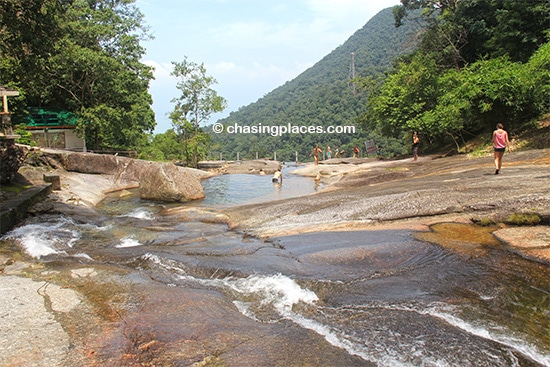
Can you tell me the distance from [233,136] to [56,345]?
10694 centimetres

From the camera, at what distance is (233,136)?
110000mm

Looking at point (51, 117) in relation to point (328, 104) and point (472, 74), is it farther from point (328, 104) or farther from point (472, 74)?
point (328, 104)

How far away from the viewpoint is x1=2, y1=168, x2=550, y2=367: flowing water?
459 cm

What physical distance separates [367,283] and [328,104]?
92.1 meters

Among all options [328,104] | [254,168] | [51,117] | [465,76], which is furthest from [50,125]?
[328,104]

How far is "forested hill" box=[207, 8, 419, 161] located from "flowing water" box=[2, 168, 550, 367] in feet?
117

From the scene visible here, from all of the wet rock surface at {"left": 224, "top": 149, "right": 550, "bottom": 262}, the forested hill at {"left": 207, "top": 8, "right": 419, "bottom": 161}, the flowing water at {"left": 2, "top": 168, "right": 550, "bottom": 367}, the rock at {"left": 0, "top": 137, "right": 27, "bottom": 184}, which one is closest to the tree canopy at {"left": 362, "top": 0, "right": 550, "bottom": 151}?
the forested hill at {"left": 207, "top": 8, "right": 419, "bottom": 161}

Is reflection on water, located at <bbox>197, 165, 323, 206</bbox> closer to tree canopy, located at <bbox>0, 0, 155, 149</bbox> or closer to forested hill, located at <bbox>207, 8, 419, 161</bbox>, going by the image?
tree canopy, located at <bbox>0, 0, 155, 149</bbox>

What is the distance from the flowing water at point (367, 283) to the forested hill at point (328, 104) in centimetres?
3551

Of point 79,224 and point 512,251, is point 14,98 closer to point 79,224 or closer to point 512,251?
point 79,224

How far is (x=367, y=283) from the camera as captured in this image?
21.5 ft

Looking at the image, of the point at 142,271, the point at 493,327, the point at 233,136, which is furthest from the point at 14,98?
the point at 233,136

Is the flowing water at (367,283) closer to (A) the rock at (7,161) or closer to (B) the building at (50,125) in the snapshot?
(A) the rock at (7,161)

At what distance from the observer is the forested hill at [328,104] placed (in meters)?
77.8
